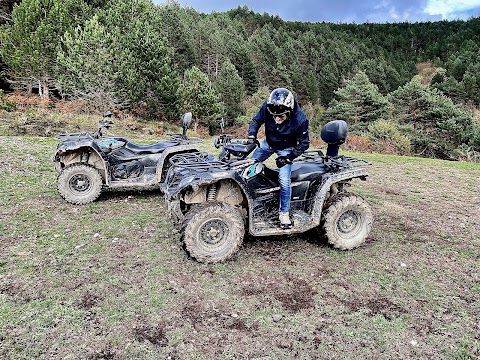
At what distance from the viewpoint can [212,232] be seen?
14.7 feet

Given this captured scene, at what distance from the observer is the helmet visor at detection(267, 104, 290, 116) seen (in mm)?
4574

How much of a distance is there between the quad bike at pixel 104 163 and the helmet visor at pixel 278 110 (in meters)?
2.60

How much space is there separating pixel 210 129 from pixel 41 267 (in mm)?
25195

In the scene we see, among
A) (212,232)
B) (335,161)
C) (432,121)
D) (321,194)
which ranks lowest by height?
(212,232)

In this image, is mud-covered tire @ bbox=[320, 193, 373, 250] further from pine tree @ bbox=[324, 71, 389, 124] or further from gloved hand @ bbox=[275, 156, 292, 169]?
pine tree @ bbox=[324, 71, 389, 124]

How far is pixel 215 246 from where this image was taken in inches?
178

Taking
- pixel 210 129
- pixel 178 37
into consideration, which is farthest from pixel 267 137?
pixel 178 37

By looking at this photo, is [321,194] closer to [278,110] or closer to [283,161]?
[283,161]

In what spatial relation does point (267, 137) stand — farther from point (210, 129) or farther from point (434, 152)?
point (434, 152)

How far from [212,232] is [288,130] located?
1577 millimetres

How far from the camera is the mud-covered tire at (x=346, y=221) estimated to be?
492 cm

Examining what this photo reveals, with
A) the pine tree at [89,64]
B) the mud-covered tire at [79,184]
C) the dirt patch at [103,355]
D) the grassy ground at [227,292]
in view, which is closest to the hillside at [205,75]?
the pine tree at [89,64]

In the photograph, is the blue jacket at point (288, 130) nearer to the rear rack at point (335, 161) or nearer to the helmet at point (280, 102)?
the helmet at point (280, 102)

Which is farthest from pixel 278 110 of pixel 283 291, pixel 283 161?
pixel 283 291
